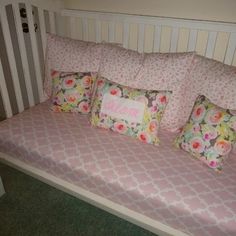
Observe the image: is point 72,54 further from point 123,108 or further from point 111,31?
point 123,108

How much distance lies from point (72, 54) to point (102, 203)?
39.4 inches

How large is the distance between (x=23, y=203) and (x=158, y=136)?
3.06 ft

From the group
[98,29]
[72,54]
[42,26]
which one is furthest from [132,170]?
[42,26]

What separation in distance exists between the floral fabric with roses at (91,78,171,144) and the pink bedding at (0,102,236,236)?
0.06 m

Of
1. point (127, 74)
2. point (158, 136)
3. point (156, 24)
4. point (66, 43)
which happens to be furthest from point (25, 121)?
point (156, 24)

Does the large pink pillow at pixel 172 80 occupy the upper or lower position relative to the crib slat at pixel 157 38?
lower

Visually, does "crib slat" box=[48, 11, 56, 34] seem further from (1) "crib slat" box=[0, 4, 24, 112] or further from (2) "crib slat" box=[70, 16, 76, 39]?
(1) "crib slat" box=[0, 4, 24, 112]

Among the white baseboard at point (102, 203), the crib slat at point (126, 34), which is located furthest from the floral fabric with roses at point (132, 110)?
the crib slat at point (126, 34)

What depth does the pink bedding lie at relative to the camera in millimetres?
1123

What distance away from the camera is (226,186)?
47.0 inches

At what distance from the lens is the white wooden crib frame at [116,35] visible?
57.2 inches

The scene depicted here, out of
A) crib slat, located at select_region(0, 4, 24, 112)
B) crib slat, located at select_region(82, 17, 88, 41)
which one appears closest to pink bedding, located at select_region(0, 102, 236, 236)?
crib slat, located at select_region(0, 4, 24, 112)

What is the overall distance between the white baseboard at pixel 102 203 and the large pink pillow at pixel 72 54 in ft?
2.33

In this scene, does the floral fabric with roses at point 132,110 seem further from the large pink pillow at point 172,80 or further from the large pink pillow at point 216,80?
the large pink pillow at point 216,80
